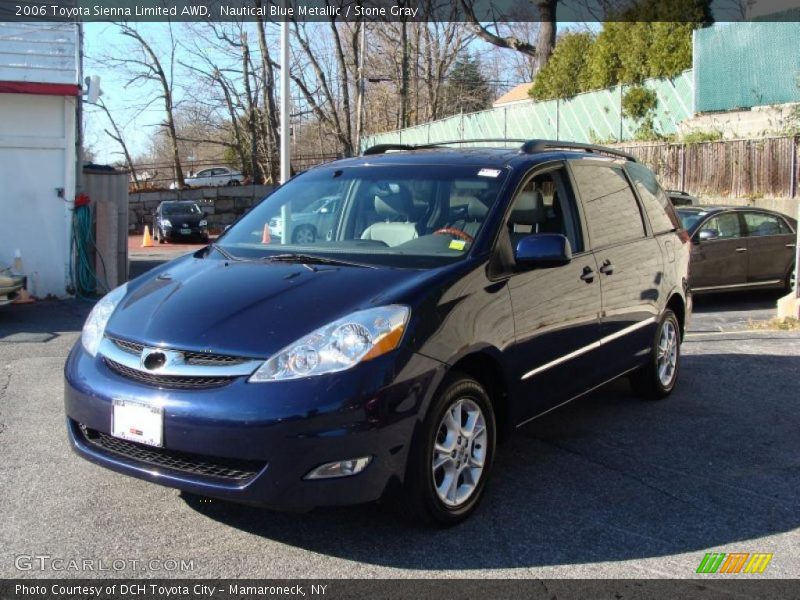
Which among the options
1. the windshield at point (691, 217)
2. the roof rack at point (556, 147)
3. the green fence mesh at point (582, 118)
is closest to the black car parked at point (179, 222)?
the green fence mesh at point (582, 118)

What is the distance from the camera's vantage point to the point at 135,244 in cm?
2780

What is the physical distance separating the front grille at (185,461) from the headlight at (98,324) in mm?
486

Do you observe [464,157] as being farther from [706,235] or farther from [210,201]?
[210,201]

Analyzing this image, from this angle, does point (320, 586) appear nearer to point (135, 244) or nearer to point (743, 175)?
point (743, 175)

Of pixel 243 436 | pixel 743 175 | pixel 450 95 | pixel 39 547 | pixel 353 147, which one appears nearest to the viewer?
pixel 243 436

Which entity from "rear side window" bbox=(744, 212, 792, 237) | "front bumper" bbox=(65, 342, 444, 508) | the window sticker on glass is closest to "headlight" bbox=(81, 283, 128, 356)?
"front bumper" bbox=(65, 342, 444, 508)

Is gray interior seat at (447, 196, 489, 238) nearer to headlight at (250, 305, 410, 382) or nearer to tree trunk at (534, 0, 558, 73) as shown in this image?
headlight at (250, 305, 410, 382)

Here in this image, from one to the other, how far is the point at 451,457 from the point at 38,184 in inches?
419

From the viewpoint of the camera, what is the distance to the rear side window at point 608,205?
5.42 m

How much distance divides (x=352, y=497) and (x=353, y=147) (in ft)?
124

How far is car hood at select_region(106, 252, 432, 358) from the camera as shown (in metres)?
3.68

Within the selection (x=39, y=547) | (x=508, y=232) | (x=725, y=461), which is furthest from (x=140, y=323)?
(x=725, y=461)

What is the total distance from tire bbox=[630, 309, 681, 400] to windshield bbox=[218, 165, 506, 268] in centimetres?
222

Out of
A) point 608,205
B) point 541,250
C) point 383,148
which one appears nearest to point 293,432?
point 541,250
